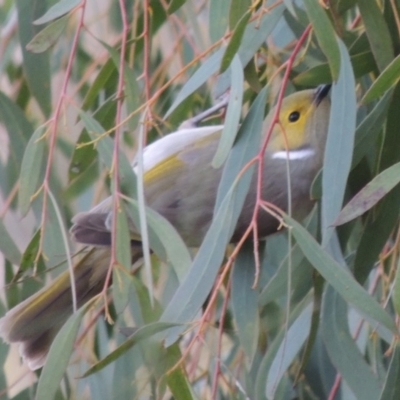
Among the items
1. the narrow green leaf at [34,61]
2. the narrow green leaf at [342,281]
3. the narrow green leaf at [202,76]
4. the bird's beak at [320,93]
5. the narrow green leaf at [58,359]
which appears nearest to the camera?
the narrow green leaf at [342,281]

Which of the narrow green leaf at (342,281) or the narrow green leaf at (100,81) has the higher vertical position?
the narrow green leaf at (100,81)

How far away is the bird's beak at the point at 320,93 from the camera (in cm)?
124

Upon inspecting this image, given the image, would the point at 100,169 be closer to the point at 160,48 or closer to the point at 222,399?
the point at 160,48

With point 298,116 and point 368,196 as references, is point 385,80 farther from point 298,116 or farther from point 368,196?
point 298,116

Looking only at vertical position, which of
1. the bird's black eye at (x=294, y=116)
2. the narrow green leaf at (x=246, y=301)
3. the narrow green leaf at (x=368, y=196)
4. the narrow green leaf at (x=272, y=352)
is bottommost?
the narrow green leaf at (x=272, y=352)

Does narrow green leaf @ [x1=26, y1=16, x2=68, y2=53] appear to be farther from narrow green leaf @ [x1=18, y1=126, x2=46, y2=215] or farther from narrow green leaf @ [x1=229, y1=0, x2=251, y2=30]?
narrow green leaf @ [x1=229, y1=0, x2=251, y2=30]

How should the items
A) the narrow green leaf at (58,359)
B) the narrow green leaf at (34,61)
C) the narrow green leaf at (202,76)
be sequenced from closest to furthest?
the narrow green leaf at (58,359) → the narrow green leaf at (202,76) → the narrow green leaf at (34,61)

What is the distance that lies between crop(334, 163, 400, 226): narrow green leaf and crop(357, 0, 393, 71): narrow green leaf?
0.21 m

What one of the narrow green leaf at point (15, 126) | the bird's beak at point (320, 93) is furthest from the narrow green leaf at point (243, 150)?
the narrow green leaf at point (15, 126)

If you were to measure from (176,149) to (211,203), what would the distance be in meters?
0.16

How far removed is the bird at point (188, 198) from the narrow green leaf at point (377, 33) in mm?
187

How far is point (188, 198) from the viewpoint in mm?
1286

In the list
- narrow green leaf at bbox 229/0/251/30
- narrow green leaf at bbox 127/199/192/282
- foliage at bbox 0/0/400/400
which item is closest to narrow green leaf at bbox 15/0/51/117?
foliage at bbox 0/0/400/400

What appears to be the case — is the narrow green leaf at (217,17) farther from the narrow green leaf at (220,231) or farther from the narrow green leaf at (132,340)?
the narrow green leaf at (132,340)
